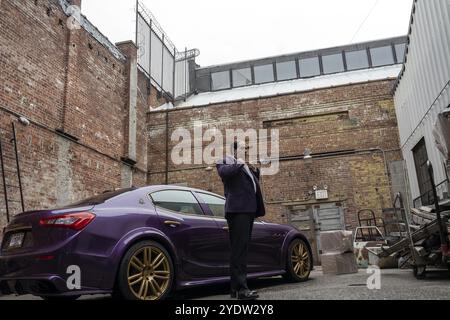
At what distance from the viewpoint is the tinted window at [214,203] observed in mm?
4578

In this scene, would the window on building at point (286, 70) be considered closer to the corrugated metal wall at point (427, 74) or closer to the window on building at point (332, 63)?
the window on building at point (332, 63)

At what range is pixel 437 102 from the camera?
7.28 meters

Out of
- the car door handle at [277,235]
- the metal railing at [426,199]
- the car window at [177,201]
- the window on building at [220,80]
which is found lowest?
the car door handle at [277,235]

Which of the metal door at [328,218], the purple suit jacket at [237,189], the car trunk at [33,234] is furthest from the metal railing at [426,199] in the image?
the car trunk at [33,234]

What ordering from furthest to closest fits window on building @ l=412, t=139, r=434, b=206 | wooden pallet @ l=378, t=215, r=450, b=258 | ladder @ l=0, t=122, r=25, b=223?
window on building @ l=412, t=139, r=434, b=206 < ladder @ l=0, t=122, r=25, b=223 < wooden pallet @ l=378, t=215, r=450, b=258

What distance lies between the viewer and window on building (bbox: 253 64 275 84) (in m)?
19.7

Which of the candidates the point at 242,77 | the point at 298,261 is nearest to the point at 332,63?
the point at 242,77

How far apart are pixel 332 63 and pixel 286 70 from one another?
2298mm

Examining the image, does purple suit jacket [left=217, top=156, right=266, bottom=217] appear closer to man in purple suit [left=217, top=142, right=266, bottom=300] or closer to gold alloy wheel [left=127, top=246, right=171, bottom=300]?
man in purple suit [left=217, top=142, right=266, bottom=300]

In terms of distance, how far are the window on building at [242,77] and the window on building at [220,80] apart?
0.37 meters

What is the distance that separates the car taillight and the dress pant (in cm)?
126

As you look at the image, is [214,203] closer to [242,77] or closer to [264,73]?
[242,77]

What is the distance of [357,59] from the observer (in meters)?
19.4

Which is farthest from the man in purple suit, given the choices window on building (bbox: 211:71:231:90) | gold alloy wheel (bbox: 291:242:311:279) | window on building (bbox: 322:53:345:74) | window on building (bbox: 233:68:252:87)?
window on building (bbox: 322:53:345:74)
